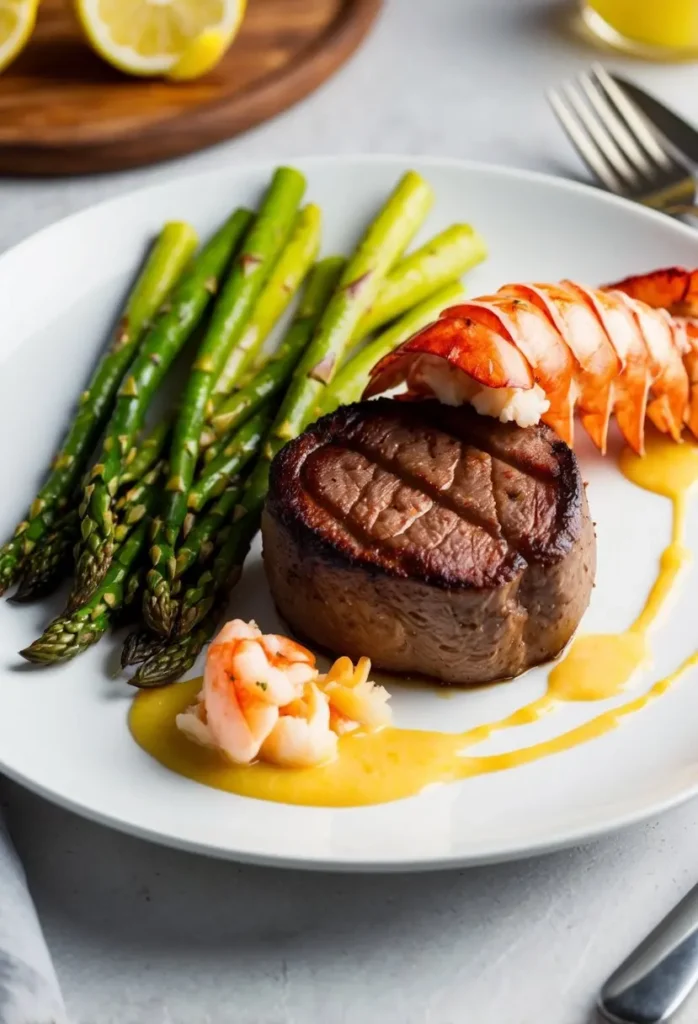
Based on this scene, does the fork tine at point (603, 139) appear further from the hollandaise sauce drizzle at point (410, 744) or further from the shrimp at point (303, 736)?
the shrimp at point (303, 736)

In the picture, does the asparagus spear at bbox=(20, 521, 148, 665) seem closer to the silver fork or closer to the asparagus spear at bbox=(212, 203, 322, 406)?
the asparagus spear at bbox=(212, 203, 322, 406)

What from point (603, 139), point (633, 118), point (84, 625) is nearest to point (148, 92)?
point (603, 139)

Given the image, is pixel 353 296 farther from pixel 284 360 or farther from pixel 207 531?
pixel 207 531

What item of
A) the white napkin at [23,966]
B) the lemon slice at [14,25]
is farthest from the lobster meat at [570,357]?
the lemon slice at [14,25]

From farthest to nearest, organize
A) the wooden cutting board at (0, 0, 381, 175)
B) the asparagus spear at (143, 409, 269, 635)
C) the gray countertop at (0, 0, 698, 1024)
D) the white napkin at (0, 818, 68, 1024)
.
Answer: the wooden cutting board at (0, 0, 381, 175) < the asparagus spear at (143, 409, 269, 635) < the gray countertop at (0, 0, 698, 1024) < the white napkin at (0, 818, 68, 1024)

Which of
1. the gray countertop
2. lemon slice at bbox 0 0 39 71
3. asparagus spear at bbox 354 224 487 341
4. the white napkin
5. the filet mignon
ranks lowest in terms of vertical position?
the white napkin

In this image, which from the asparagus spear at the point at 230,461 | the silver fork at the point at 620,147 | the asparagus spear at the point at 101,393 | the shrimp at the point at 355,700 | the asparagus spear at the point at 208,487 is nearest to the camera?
the shrimp at the point at 355,700

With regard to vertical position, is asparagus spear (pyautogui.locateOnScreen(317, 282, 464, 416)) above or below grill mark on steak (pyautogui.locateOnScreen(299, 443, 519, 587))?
above

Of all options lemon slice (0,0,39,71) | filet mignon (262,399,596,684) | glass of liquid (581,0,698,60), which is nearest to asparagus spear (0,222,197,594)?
filet mignon (262,399,596,684)
